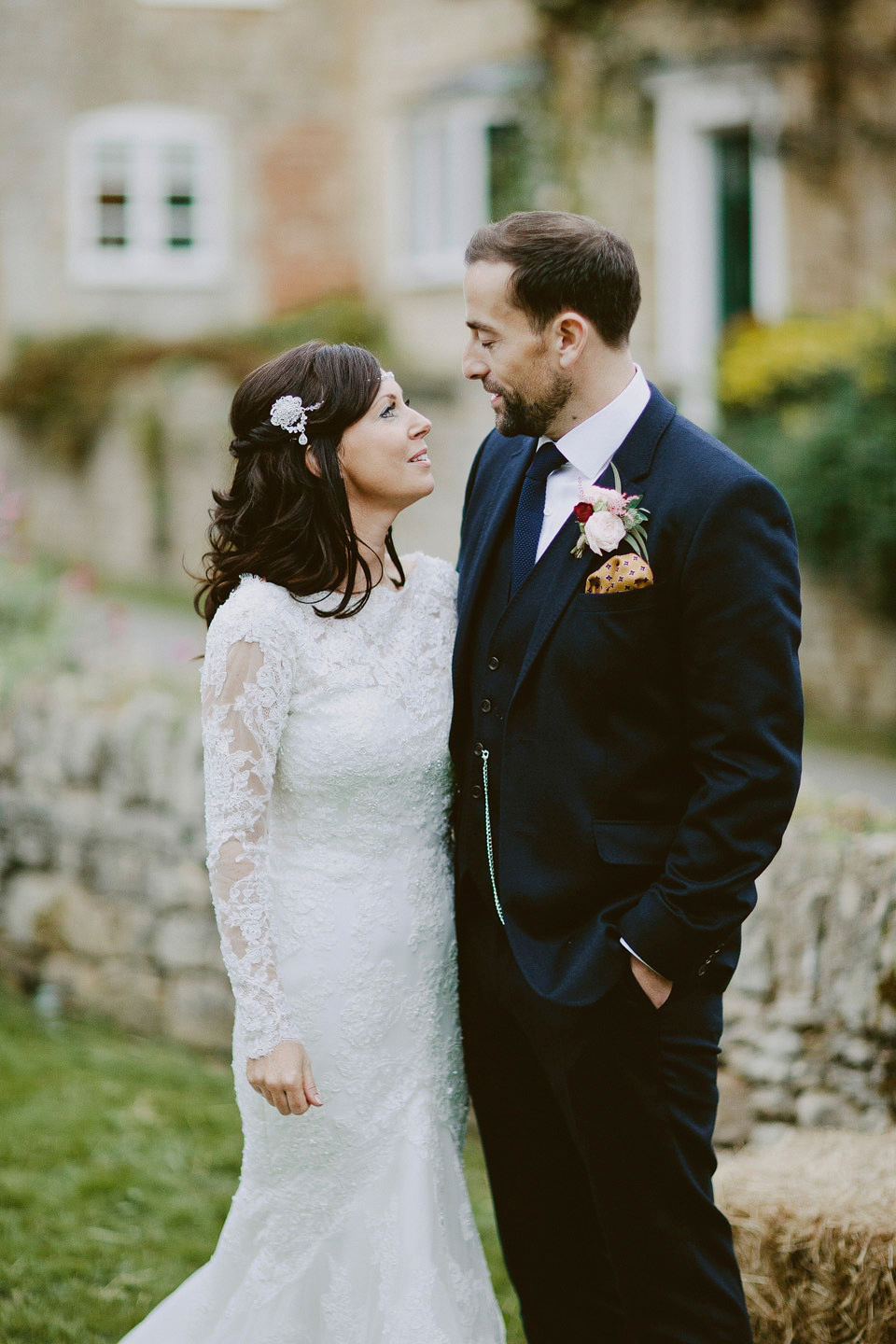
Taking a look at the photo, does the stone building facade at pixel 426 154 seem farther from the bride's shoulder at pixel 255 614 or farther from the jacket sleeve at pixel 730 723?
the jacket sleeve at pixel 730 723

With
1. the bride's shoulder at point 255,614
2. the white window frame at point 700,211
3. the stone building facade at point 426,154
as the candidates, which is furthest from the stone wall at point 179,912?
the white window frame at point 700,211

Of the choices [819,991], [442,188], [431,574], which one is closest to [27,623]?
[431,574]

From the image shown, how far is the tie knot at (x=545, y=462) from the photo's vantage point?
299cm

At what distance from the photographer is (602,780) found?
2.76 metres

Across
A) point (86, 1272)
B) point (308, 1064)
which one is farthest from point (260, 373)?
point (86, 1272)

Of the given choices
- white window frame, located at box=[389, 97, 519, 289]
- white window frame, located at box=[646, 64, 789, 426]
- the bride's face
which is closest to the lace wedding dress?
the bride's face

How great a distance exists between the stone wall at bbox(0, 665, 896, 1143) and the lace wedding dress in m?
1.29

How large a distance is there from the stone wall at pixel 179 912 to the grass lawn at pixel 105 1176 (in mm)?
282

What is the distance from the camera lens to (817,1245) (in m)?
3.02

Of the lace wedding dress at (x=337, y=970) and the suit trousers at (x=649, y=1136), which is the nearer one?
the suit trousers at (x=649, y=1136)

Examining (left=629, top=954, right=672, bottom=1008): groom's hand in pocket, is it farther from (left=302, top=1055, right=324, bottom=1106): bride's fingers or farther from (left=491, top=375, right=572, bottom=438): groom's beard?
(left=491, top=375, right=572, bottom=438): groom's beard

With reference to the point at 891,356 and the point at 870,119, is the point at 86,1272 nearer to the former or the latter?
the point at 891,356

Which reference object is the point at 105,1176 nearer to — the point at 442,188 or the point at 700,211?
the point at 700,211

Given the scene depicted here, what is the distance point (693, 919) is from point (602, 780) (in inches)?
12.6
